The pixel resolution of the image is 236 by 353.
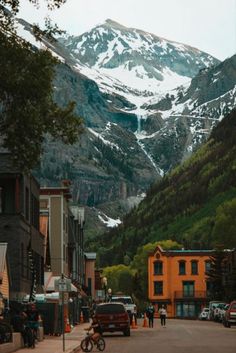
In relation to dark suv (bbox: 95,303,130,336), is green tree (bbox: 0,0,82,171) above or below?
above

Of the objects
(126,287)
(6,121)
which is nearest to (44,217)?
(6,121)

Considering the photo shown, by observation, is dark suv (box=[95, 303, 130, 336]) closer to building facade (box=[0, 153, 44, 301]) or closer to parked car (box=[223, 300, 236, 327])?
building facade (box=[0, 153, 44, 301])

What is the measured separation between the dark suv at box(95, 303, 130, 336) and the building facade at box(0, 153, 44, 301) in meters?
4.21

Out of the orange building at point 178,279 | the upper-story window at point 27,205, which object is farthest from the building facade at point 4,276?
the orange building at point 178,279

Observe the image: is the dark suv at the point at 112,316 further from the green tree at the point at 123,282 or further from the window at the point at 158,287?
the green tree at the point at 123,282

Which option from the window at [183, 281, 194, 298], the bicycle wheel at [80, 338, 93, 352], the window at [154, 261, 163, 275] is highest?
the window at [154, 261, 163, 275]

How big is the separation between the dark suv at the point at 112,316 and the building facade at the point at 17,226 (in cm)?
421

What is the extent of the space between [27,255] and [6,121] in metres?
29.8

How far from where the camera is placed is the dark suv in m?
49.2

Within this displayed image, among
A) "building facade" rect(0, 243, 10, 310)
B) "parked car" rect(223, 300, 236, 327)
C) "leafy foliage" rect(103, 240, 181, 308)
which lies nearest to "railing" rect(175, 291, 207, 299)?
"leafy foliage" rect(103, 240, 181, 308)

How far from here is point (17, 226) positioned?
5116cm

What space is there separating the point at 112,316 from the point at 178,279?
106 m

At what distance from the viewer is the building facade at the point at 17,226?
50.7 m

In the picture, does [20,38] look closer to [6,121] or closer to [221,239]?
[6,121]
